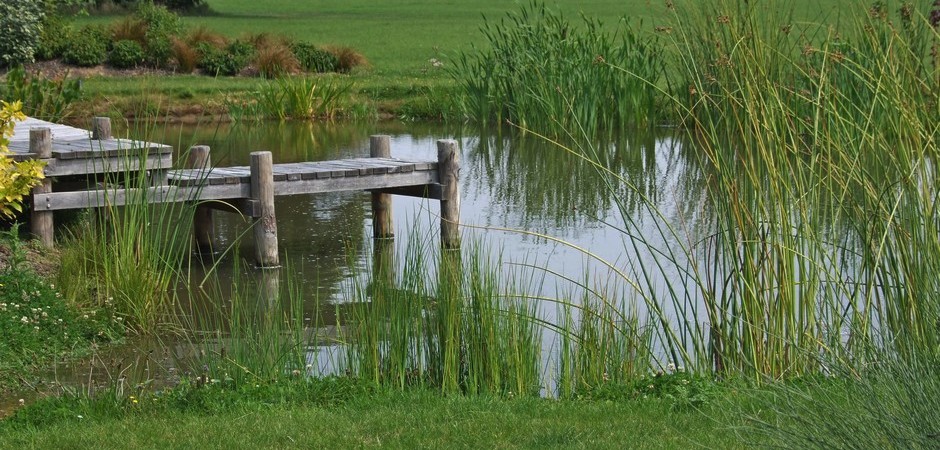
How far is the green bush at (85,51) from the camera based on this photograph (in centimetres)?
2514

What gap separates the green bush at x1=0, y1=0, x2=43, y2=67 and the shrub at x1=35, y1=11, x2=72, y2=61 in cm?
154

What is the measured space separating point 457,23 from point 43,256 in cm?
3591

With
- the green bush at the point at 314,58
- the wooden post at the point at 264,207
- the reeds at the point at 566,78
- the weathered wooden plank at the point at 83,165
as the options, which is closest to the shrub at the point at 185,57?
the green bush at the point at 314,58

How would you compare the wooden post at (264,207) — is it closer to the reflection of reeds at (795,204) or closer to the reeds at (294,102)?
the reflection of reeds at (795,204)

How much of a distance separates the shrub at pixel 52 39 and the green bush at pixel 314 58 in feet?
14.7

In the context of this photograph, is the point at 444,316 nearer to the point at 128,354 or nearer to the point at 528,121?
the point at 128,354

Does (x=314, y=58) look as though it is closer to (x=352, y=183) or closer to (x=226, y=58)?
(x=226, y=58)

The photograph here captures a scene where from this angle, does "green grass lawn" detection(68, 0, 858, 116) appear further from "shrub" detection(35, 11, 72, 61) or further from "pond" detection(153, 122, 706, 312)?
"shrub" detection(35, 11, 72, 61)

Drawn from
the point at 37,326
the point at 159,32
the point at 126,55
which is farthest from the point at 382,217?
the point at 159,32

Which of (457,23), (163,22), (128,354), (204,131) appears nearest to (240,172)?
(128,354)

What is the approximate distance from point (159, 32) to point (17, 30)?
3.33 metres

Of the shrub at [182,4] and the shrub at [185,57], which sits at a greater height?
the shrub at [182,4]

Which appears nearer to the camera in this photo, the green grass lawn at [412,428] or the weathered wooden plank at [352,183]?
the green grass lawn at [412,428]

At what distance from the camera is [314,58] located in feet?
82.7
